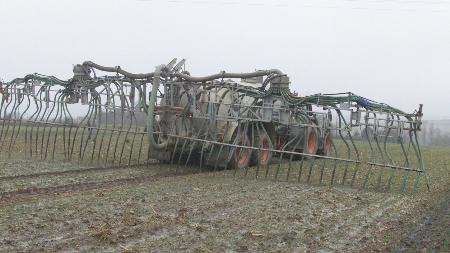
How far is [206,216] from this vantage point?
25.1 feet

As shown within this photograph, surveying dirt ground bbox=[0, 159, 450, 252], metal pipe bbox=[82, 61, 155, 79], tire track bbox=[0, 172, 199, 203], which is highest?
metal pipe bbox=[82, 61, 155, 79]

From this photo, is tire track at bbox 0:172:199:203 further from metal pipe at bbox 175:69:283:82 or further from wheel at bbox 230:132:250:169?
metal pipe at bbox 175:69:283:82

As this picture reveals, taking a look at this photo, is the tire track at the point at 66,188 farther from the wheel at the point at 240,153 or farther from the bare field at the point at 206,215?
the wheel at the point at 240,153

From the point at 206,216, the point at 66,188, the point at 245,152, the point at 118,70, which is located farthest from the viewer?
the point at 245,152

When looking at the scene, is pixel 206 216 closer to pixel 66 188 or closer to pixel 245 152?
pixel 66 188

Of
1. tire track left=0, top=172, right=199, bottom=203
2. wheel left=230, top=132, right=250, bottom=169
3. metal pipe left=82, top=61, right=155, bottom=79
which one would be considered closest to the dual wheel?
Answer: wheel left=230, top=132, right=250, bottom=169

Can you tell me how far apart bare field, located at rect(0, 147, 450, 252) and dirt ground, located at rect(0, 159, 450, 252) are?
0.01 meters

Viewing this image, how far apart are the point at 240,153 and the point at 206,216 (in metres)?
5.12

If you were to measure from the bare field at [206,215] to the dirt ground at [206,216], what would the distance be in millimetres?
14

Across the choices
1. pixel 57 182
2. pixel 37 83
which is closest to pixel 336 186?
pixel 57 182

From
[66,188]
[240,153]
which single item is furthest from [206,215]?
[240,153]

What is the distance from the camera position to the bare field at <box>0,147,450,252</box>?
625 cm

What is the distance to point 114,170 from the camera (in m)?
12.6

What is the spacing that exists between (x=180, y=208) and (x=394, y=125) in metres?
5.16
